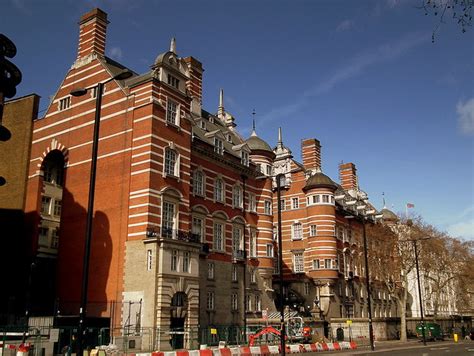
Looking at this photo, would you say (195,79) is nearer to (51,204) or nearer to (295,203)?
(295,203)

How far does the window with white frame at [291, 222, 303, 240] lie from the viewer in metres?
57.8

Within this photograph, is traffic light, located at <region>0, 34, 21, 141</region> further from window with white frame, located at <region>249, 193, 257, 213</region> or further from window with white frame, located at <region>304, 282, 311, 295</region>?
window with white frame, located at <region>304, 282, 311, 295</region>

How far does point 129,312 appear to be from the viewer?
107 ft

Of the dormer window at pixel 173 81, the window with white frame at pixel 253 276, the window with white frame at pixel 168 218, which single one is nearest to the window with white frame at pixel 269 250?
the window with white frame at pixel 253 276

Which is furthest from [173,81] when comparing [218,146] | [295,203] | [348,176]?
[348,176]

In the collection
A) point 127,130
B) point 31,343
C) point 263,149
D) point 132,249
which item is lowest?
point 31,343

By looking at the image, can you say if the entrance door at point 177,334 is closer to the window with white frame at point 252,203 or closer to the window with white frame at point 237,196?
the window with white frame at point 237,196

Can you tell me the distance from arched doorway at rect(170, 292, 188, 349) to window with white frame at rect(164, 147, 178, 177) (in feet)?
28.6

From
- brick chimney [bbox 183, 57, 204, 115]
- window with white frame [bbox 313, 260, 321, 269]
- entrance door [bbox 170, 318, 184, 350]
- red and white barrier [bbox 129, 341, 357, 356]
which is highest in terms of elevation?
brick chimney [bbox 183, 57, 204, 115]

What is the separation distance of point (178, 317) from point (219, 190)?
43.9 ft

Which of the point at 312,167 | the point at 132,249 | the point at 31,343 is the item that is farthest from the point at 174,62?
the point at 312,167

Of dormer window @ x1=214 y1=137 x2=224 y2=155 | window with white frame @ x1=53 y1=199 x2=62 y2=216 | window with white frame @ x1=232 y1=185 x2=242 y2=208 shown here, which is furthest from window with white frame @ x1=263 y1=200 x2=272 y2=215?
window with white frame @ x1=53 y1=199 x2=62 y2=216

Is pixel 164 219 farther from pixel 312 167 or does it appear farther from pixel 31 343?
pixel 312 167

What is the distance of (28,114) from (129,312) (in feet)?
71.7
